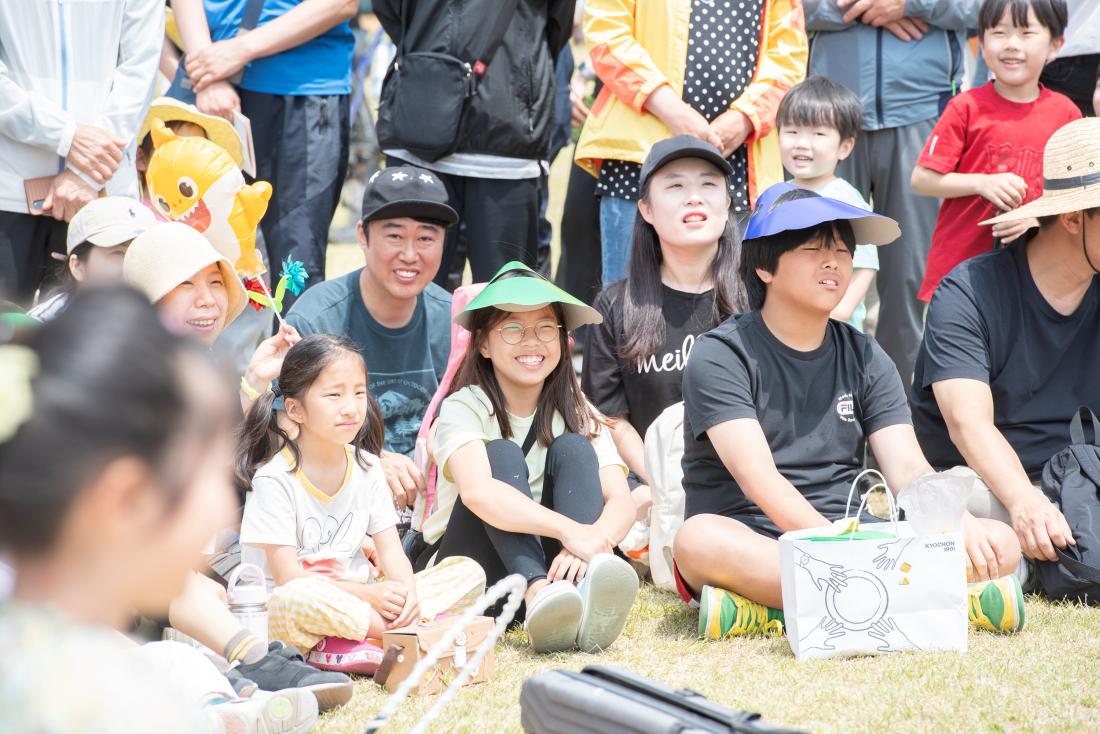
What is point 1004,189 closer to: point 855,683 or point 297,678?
point 855,683

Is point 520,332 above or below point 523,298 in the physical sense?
below

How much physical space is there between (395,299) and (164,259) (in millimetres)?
949

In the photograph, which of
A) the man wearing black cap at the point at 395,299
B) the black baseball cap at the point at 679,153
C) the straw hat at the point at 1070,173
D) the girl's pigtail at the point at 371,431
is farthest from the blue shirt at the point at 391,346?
the straw hat at the point at 1070,173

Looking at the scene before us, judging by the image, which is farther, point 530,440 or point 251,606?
point 530,440

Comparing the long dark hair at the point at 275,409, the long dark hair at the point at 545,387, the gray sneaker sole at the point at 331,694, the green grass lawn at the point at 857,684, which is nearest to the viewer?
the green grass lawn at the point at 857,684

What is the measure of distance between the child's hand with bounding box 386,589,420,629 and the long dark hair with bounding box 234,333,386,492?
0.50 meters

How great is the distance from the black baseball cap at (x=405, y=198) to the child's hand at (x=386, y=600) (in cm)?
156

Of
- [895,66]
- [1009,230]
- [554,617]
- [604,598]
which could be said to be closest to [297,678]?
[554,617]

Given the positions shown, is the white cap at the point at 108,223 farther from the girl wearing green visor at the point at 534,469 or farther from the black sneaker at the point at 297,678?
the black sneaker at the point at 297,678

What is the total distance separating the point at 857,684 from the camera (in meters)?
2.98

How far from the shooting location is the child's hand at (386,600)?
11.1ft

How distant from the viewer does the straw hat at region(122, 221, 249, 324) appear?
378 centimetres

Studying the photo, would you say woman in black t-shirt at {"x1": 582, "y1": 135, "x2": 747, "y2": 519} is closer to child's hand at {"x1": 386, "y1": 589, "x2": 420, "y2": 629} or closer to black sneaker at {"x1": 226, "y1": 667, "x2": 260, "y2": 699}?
child's hand at {"x1": 386, "y1": 589, "x2": 420, "y2": 629}

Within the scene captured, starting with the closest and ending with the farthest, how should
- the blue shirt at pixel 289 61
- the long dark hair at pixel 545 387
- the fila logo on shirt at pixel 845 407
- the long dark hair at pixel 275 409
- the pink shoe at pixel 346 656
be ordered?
the pink shoe at pixel 346 656, the long dark hair at pixel 275 409, the fila logo on shirt at pixel 845 407, the long dark hair at pixel 545 387, the blue shirt at pixel 289 61
